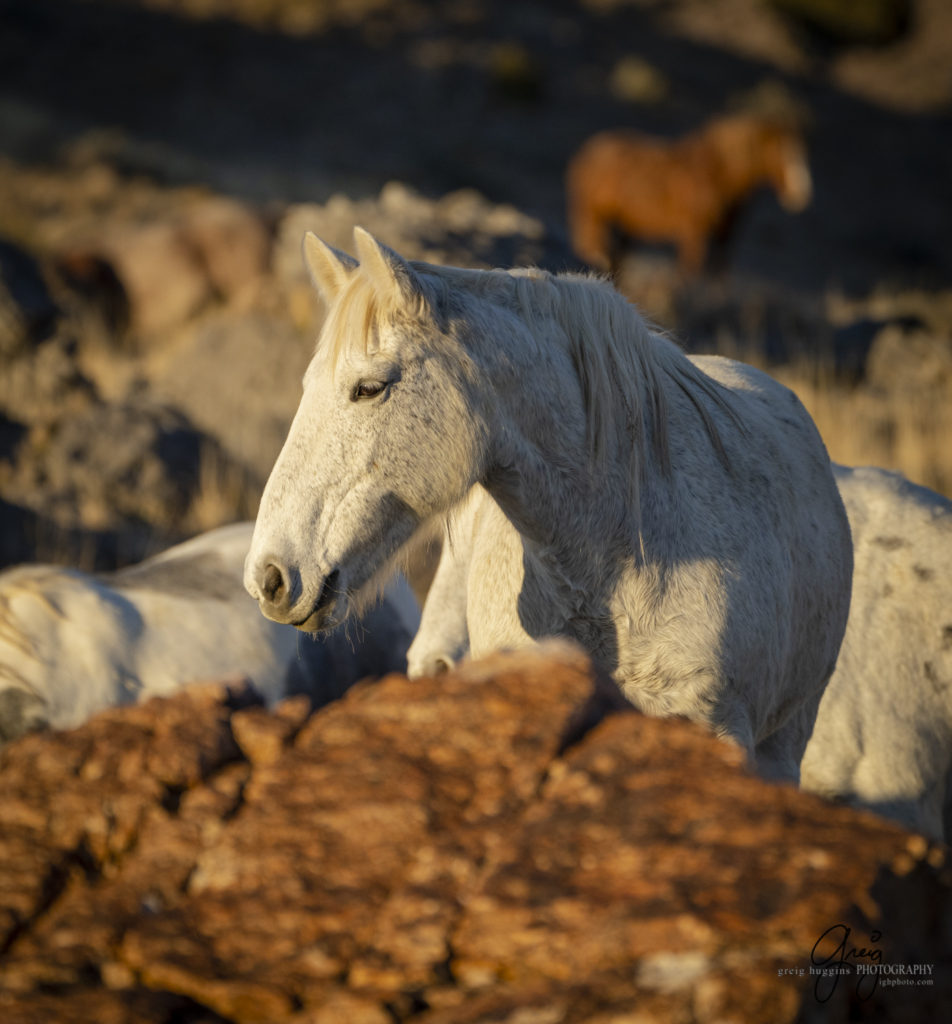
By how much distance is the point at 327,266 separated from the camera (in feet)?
8.51

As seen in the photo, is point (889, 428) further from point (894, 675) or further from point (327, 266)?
point (327, 266)

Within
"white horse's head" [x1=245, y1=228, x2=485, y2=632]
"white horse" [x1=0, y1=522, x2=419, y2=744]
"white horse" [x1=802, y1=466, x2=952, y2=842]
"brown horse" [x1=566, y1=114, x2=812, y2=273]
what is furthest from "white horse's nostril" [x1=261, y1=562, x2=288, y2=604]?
"brown horse" [x1=566, y1=114, x2=812, y2=273]

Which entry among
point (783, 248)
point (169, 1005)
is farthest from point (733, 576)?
point (783, 248)

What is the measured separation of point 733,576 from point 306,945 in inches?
69.3

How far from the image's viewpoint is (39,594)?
3.73 metres

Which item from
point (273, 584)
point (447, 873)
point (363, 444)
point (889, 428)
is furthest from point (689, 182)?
point (447, 873)

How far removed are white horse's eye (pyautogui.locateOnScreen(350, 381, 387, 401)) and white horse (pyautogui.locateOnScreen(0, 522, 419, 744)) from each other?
1235mm

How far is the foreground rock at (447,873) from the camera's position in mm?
1125

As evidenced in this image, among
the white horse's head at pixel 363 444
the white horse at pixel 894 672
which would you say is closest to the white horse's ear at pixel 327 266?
the white horse's head at pixel 363 444

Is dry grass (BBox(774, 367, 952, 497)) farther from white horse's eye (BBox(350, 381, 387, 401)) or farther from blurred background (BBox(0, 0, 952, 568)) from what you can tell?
white horse's eye (BBox(350, 381, 387, 401))

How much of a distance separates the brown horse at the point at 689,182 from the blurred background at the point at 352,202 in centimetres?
48

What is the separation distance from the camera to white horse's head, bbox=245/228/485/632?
228 cm

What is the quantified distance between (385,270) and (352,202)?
10.9m
